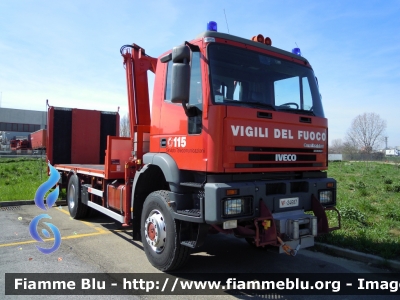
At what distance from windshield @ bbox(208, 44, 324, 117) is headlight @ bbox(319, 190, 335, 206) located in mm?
1199

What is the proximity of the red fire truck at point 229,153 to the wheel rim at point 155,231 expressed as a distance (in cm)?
1

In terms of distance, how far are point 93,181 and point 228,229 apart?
14.5 feet

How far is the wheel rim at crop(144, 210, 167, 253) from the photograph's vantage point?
4.82m

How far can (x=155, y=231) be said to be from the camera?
4.91m

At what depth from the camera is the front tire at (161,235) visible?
182 inches

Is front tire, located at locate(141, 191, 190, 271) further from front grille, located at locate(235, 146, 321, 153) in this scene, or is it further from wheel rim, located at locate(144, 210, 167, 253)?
front grille, located at locate(235, 146, 321, 153)

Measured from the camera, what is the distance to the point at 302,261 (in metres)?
5.55

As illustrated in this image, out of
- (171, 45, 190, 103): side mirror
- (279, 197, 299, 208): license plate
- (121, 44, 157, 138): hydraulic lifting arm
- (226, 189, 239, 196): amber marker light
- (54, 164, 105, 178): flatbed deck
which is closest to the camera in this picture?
(226, 189, 239, 196): amber marker light

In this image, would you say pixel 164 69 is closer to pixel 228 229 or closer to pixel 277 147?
pixel 277 147

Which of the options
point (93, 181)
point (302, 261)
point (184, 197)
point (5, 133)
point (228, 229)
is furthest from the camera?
point (5, 133)

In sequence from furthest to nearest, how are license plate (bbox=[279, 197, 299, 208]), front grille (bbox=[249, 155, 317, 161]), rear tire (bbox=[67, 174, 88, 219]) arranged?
rear tire (bbox=[67, 174, 88, 219]) < license plate (bbox=[279, 197, 299, 208]) < front grille (bbox=[249, 155, 317, 161])

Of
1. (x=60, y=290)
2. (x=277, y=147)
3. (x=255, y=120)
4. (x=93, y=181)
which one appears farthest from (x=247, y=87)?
(x=93, y=181)

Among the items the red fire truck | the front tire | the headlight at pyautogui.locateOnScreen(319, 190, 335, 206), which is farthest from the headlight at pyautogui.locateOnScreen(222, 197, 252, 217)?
the headlight at pyautogui.locateOnScreen(319, 190, 335, 206)

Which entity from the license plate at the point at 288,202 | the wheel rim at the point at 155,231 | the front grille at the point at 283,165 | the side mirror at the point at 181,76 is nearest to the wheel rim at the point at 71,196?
the wheel rim at the point at 155,231
